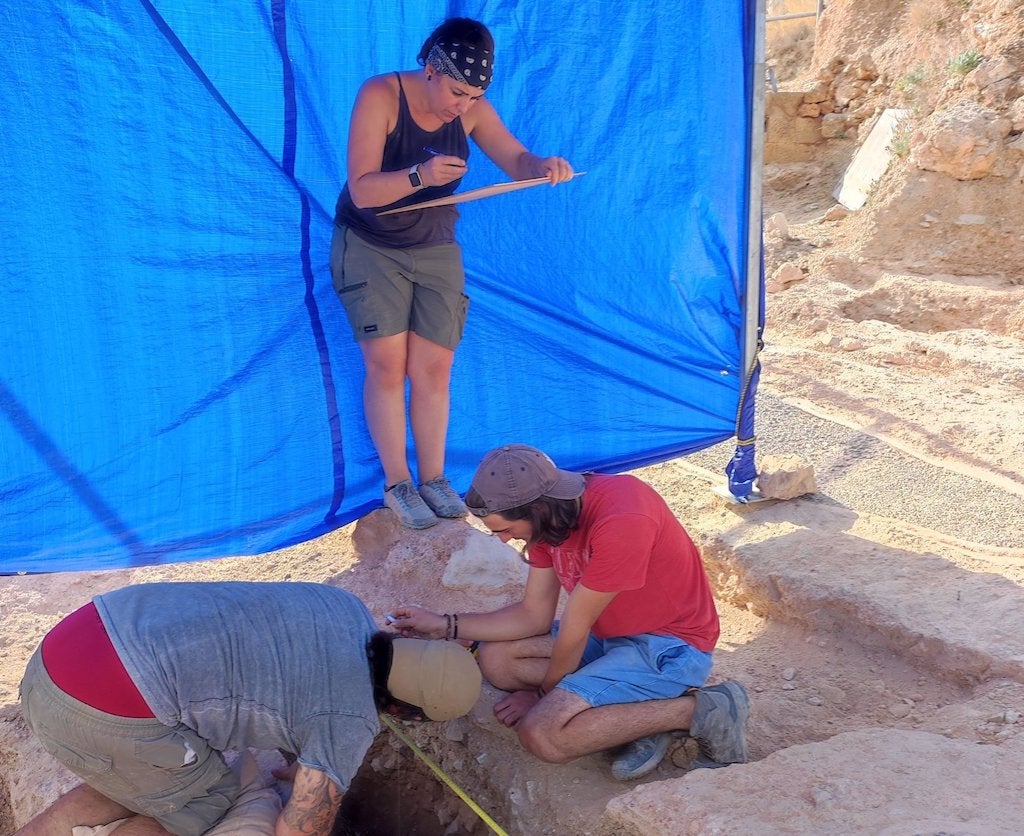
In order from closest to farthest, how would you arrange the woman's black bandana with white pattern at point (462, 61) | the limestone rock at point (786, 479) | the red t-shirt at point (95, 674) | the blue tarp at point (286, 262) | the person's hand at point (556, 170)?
the red t-shirt at point (95, 674), the woman's black bandana with white pattern at point (462, 61), the blue tarp at point (286, 262), the person's hand at point (556, 170), the limestone rock at point (786, 479)

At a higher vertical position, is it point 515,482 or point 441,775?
point 515,482

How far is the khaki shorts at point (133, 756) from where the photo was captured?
2.21 metres

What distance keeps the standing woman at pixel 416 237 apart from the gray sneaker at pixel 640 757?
1.15 metres

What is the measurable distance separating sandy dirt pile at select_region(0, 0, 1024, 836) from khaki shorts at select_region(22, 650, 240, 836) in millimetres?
770

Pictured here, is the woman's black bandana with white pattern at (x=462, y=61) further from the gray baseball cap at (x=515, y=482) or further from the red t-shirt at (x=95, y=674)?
the red t-shirt at (x=95, y=674)

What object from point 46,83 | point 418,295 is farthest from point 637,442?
point 46,83

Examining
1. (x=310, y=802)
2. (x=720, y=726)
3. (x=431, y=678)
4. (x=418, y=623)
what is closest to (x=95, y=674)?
(x=310, y=802)

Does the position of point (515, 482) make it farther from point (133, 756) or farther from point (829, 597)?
point (829, 597)

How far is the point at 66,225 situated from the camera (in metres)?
3.15

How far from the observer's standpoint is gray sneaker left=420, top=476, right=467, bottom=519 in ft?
11.8

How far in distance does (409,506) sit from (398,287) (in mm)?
766

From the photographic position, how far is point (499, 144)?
11.2 feet

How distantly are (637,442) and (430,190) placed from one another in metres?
1.51

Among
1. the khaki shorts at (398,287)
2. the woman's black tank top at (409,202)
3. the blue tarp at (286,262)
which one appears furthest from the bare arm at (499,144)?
the khaki shorts at (398,287)
